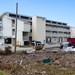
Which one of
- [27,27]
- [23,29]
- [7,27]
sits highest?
[7,27]

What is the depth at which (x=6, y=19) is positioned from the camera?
169 ft

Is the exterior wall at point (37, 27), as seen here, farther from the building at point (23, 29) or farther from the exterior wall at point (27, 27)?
the exterior wall at point (27, 27)

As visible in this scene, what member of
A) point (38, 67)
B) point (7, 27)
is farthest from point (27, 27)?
point (38, 67)

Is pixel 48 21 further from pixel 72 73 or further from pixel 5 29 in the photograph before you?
pixel 72 73

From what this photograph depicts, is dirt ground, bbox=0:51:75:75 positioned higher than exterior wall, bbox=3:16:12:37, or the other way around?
exterior wall, bbox=3:16:12:37

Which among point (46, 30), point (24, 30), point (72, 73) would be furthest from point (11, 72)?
point (46, 30)

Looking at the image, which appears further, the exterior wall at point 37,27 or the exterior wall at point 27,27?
the exterior wall at point 37,27

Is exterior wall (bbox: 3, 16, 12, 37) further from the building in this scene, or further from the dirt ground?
the dirt ground

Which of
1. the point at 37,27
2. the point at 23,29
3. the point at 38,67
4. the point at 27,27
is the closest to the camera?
the point at 38,67

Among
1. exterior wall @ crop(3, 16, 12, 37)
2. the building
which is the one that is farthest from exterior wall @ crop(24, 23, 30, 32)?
exterior wall @ crop(3, 16, 12, 37)

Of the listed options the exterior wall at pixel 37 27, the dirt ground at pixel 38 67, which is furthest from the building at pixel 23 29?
the dirt ground at pixel 38 67

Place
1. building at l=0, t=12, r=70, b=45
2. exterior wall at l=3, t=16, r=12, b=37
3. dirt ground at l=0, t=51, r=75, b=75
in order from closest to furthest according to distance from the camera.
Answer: dirt ground at l=0, t=51, r=75, b=75 → building at l=0, t=12, r=70, b=45 → exterior wall at l=3, t=16, r=12, b=37

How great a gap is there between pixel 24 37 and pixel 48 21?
1687cm

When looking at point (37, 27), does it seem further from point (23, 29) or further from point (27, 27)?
point (23, 29)
